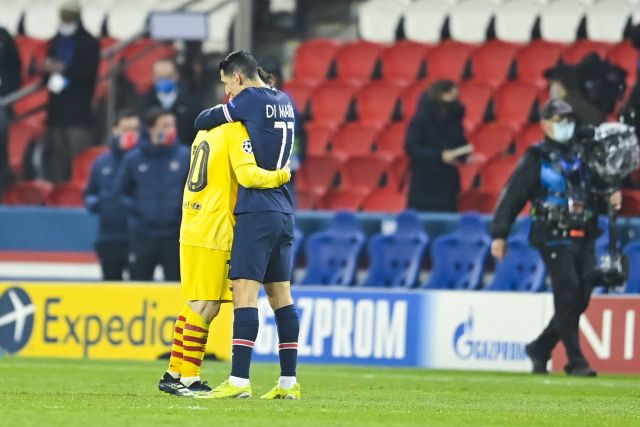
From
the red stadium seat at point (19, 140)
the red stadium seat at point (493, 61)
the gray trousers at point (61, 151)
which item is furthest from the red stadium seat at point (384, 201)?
the red stadium seat at point (19, 140)

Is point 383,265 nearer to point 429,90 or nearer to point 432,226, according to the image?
point 432,226

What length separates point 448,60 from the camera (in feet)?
67.1

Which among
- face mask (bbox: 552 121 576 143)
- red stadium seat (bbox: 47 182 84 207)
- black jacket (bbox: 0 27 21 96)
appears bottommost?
red stadium seat (bbox: 47 182 84 207)

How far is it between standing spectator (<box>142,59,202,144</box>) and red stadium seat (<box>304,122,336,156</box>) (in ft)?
5.17

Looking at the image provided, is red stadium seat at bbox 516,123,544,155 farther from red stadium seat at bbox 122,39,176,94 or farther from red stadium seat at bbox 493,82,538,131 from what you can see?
red stadium seat at bbox 122,39,176,94

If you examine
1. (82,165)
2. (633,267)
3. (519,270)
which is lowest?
(519,270)

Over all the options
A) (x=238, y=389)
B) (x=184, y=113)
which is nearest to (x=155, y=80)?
(x=184, y=113)

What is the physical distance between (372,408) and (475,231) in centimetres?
693

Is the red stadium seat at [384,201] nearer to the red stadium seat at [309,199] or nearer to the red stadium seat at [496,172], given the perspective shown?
the red stadium seat at [309,199]

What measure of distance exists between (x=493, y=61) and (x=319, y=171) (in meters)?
2.51

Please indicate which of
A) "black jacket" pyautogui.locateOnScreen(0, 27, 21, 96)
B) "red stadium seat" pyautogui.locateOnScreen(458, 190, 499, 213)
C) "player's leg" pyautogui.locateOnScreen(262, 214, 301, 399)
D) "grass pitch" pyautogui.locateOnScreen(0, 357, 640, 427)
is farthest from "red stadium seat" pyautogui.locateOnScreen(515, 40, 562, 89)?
"player's leg" pyautogui.locateOnScreen(262, 214, 301, 399)

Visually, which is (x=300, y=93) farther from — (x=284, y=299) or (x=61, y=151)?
(x=284, y=299)

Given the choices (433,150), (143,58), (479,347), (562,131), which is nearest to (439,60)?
(433,150)

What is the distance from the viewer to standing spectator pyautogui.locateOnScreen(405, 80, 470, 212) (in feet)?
57.4
